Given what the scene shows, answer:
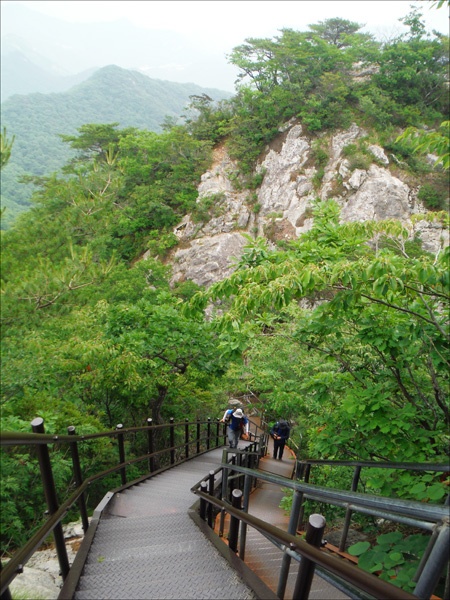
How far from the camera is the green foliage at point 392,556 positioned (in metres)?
1.98

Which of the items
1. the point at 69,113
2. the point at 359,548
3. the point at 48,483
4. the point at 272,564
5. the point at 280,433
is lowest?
the point at 280,433

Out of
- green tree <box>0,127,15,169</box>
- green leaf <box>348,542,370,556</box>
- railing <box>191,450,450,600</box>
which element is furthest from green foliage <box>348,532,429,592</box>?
green tree <box>0,127,15,169</box>

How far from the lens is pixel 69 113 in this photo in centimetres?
8825

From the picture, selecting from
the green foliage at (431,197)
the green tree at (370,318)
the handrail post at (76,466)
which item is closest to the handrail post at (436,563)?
the green tree at (370,318)

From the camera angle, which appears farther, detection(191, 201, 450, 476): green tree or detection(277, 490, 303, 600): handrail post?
detection(191, 201, 450, 476): green tree

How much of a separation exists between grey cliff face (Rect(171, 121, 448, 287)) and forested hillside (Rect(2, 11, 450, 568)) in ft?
2.69

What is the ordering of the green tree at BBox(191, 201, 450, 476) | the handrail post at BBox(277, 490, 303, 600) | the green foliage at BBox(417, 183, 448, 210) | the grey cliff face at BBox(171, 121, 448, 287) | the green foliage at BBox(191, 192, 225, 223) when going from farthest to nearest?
the green foliage at BBox(191, 192, 225, 223) < the grey cliff face at BBox(171, 121, 448, 287) < the green foliage at BBox(417, 183, 448, 210) < the green tree at BBox(191, 201, 450, 476) < the handrail post at BBox(277, 490, 303, 600)

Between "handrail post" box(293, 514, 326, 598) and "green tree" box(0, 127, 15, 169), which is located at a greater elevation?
"green tree" box(0, 127, 15, 169)

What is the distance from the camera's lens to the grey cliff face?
916 inches

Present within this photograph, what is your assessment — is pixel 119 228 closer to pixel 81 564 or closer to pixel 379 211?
pixel 379 211

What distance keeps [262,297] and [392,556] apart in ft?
6.33

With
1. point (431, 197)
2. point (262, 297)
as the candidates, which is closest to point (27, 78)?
point (431, 197)

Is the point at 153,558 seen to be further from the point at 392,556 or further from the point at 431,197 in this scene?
the point at 431,197

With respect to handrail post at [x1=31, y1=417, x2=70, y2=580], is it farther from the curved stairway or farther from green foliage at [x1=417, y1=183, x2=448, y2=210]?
green foliage at [x1=417, y1=183, x2=448, y2=210]
